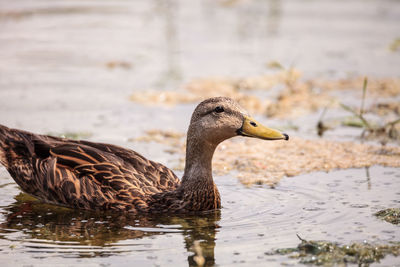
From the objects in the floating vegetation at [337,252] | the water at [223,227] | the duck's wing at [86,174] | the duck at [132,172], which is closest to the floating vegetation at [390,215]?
the water at [223,227]

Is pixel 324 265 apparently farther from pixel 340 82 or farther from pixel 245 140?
pixel 340 82

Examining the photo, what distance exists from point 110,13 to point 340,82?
750cm

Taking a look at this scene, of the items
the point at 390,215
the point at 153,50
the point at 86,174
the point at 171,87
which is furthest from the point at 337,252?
Result: the point at 153,50

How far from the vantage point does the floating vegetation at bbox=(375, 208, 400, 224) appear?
652 cm

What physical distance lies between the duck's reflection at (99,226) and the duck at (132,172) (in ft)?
0.45

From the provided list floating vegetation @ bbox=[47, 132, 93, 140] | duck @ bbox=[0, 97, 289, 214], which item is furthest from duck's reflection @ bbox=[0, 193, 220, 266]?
floating vegetation @ bbox=[47, 132, 93, 140]

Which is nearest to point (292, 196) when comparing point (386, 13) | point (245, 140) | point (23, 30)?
point (245, 140)

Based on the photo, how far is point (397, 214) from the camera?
21.7 ft

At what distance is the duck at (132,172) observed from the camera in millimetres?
6930

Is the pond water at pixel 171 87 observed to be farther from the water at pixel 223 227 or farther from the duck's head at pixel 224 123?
the duck's head at pixel 224 123

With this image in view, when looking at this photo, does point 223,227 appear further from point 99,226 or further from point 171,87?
point 171,87

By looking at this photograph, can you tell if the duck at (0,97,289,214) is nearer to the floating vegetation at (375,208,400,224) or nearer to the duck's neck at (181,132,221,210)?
the duck's neck at (181,132,221,210)

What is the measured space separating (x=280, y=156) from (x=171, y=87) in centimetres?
336

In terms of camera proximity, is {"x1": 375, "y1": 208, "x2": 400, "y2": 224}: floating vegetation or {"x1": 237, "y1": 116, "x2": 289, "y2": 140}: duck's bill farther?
{"x1": 237, "y1": 116, "x2": 289, "y2": 140}: duck's bill
